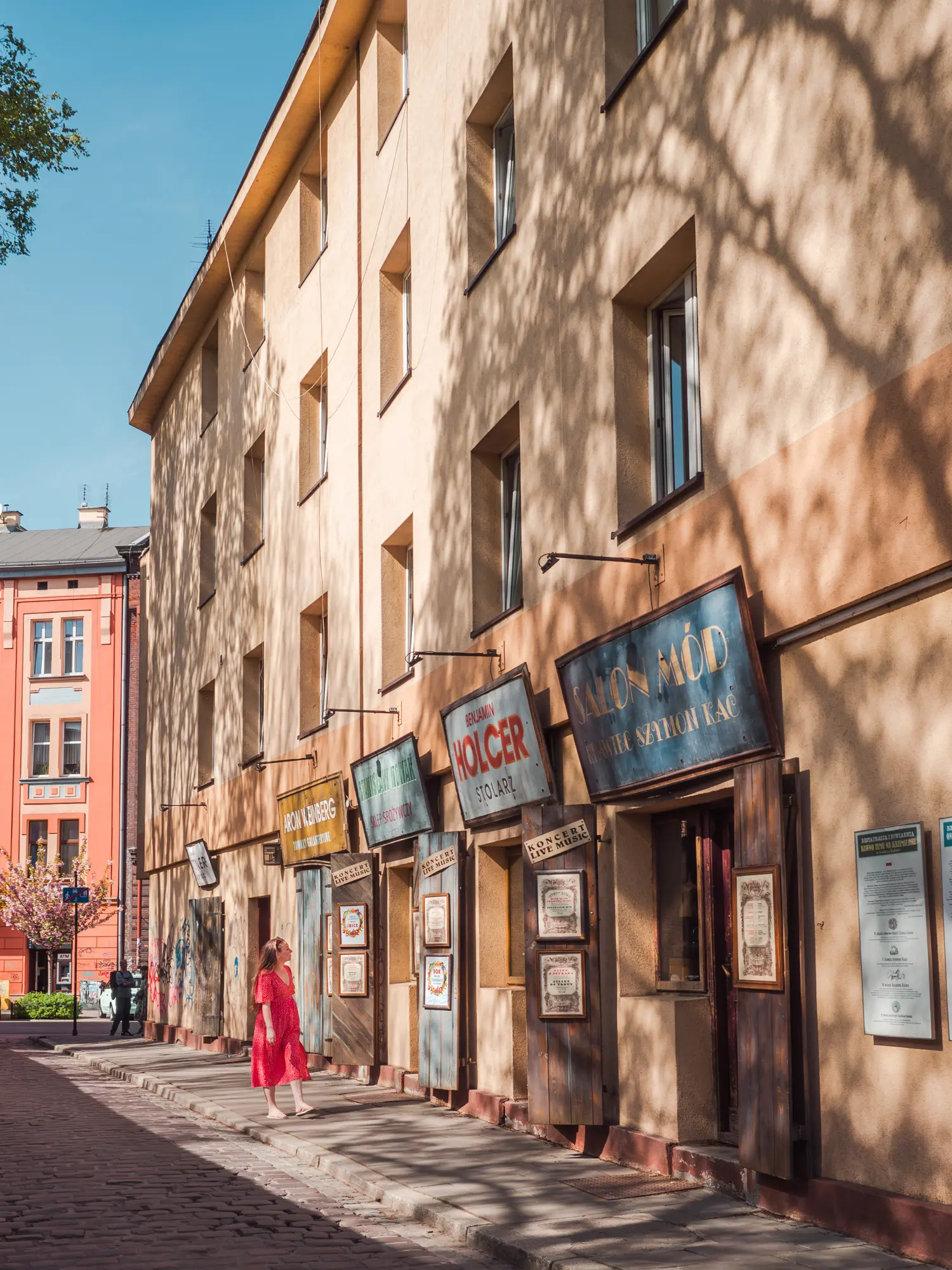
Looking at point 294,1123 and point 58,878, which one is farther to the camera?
point 58,878

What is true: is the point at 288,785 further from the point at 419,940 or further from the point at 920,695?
the point at 920,695

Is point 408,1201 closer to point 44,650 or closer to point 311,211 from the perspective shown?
point 311,211

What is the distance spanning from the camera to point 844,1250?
7461 mm

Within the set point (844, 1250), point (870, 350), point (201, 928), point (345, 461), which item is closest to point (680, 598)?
point (870, 350)

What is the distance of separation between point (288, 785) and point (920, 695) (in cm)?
1540

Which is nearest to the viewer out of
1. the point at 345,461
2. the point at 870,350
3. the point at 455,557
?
the point at 870,350

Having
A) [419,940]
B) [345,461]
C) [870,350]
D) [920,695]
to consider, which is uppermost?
[345,461]

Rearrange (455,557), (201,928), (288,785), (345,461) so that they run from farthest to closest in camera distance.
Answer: (201,928) → (288,785) → (345,461) → (455,557)

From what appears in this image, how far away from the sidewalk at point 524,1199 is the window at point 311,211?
12252 millimetres

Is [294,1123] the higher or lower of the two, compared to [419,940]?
lower

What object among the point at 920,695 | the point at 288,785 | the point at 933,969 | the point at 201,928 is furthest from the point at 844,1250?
the point at 201,928

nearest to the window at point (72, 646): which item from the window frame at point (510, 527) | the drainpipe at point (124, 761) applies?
the drainpipe at point (124, 761)

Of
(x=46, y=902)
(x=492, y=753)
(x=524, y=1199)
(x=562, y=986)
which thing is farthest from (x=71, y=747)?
(x=524, y=1199)

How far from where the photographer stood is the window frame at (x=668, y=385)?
10.9 metres
